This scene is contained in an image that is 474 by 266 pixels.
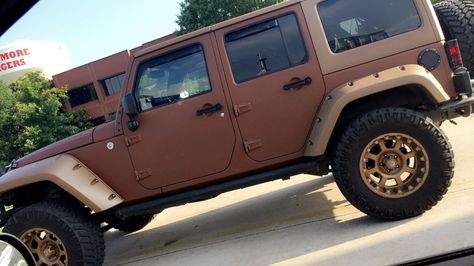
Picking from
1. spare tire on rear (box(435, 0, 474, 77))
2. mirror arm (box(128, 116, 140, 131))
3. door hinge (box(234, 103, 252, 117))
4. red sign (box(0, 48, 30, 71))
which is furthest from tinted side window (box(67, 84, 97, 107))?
spare tire on rear (box(435, 0, 474, 77))

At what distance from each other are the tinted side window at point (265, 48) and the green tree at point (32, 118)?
22.4 metres

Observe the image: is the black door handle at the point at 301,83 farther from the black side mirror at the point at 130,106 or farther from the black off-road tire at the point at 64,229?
the black off-road tire at the point at 64,229

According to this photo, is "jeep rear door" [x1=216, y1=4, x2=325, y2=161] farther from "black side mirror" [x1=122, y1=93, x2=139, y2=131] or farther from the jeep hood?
the jeep hood

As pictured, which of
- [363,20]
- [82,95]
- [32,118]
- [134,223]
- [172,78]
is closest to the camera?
[363,20]

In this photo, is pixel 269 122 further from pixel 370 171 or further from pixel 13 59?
pixel 13 59

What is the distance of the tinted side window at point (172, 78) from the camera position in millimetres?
4223

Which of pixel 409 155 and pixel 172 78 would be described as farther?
pixel 172 78

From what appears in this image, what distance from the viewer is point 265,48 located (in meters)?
4.09

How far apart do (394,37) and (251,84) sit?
4.28 feet

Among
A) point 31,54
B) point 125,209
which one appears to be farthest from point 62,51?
point 125,209

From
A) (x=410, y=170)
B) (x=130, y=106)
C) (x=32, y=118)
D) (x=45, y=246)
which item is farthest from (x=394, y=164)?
(x=32, y=118)

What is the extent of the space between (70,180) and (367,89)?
9.14ft

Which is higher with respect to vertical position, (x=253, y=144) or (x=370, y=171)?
(x=253, y=144)

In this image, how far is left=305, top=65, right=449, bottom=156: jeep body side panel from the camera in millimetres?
3650
